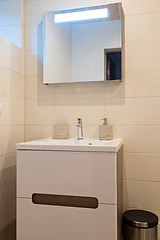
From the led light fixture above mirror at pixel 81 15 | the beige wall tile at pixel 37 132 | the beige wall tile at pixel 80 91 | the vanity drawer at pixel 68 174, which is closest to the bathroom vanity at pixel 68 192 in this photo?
the vanity drawer at pixel 68 174

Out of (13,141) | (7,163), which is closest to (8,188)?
(7,163)

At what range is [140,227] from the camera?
1.58m

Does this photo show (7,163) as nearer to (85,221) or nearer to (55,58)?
(85,221)

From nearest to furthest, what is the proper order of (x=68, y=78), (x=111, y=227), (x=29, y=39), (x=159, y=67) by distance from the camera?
(x=111, y=227), (x=159, y=67), (x=68, y=78), (x=29, y=39)

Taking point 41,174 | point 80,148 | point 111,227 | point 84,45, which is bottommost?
point 111,227

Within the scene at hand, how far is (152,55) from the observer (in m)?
1.84

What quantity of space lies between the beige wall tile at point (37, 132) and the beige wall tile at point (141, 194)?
74 centimetres

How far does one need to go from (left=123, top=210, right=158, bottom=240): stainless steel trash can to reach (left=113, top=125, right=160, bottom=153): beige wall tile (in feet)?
1.56

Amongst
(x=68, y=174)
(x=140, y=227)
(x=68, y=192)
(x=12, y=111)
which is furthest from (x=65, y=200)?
(x=12, y=111)

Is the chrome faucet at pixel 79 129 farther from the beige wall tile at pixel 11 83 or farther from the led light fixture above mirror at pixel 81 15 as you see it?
the led light fixture above mirror at pixel 81 15

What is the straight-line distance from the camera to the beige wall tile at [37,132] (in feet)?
6.71

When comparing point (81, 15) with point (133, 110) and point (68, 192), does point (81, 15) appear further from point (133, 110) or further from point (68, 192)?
point (68, 192)

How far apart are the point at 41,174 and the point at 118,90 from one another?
0.89 metres

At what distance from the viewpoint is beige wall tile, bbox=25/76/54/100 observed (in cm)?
205
